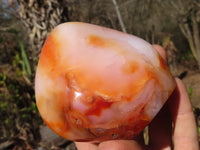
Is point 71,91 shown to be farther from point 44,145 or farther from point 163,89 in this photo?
point 44,145

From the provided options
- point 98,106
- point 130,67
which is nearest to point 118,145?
point 98,106

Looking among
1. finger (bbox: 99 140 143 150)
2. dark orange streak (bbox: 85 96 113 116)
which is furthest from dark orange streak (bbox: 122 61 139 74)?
finger (bbox: 99 140 143 150)

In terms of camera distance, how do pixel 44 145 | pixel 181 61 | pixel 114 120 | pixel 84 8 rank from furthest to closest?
pixel 181 61 < pixel 84 8 < pixel 44 145 < pixel 114 120

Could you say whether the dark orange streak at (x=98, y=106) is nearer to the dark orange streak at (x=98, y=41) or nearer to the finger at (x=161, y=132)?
the dark orange streak at (x=98, y=41)

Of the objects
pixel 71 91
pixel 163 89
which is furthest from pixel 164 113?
pixel 71 91

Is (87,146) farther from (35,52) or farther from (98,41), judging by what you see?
(35,52)

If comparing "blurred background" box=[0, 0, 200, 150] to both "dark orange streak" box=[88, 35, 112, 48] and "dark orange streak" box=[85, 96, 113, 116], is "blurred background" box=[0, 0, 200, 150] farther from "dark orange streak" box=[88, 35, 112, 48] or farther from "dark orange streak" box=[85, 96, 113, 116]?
"dark orange streak" box=[85, 96, 113, 116]

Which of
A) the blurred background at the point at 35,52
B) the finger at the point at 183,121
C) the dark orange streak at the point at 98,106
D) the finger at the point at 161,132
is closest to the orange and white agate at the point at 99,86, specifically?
the dark orange streak at the point at 98,106
